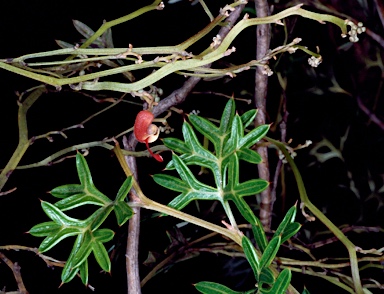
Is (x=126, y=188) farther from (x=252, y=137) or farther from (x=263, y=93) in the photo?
(x=263, y=93)

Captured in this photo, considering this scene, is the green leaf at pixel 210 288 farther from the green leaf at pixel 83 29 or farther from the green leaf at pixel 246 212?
the green leaf at pixel 83 29

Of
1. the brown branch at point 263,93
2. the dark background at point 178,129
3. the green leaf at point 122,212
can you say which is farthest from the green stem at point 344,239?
the green leaf at point 122,212

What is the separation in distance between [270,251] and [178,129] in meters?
0.34

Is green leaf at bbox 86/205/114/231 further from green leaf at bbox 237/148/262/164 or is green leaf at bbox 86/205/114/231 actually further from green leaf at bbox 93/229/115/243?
green leaf at bbox 237/148/262/164

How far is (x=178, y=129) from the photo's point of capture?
0.84 metres

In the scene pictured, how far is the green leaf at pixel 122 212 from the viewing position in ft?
1.75

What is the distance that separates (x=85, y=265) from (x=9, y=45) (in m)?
0.34

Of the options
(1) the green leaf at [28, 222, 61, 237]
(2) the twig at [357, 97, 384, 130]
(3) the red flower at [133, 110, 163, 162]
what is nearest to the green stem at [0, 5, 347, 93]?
(3) the red flower at [133, 110, 163, 162]

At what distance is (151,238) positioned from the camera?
85cm

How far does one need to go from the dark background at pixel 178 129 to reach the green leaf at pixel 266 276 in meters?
0.26

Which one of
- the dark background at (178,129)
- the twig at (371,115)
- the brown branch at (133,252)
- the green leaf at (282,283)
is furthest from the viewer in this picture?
the twig at (371,115)

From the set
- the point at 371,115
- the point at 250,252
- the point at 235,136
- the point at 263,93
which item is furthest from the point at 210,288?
the point at 371,115

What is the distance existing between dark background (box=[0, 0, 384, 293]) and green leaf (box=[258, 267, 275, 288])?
0.84ft

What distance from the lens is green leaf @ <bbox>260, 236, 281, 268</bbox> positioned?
21.1 inches
